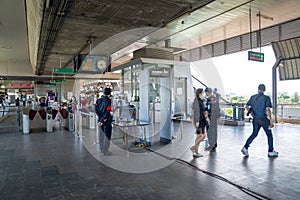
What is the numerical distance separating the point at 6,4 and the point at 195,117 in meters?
6.66

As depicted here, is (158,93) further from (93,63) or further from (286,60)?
(286,60)

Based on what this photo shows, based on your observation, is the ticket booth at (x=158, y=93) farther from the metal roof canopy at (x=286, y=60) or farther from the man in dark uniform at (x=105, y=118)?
the metal roof canopy at (x=286, y=60)

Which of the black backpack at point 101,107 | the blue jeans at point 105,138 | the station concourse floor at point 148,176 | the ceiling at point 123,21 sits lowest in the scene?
the station concourse floor at point 148,176

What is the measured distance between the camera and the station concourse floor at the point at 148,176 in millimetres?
3168

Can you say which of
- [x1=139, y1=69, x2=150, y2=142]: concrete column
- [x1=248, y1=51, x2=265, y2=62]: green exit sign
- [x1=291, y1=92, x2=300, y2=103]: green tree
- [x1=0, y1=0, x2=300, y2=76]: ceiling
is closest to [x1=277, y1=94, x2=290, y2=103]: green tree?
[x1=291, y1=92, x2=300, y2=103]: green tree

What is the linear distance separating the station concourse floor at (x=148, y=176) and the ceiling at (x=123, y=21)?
3248mm

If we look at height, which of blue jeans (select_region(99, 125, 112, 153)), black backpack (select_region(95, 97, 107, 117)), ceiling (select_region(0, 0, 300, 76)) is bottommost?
blue jeans (select_region(99, 125, 112, 153))

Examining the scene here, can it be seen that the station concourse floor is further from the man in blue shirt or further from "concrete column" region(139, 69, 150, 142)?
"concrete column" region(139, 69, 150, 142)

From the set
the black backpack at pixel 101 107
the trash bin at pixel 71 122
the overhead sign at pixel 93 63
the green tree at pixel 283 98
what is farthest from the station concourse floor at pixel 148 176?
the green tree at pixel 283 98

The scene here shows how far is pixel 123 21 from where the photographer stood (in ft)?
19.5

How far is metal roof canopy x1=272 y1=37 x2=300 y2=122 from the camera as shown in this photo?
11.1 metres

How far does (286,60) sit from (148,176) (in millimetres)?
11022

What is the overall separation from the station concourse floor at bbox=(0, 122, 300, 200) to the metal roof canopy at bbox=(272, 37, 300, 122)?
271 inches

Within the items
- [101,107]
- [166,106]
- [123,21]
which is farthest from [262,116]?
[123,21]
